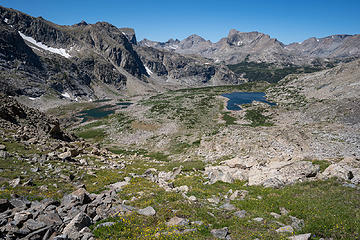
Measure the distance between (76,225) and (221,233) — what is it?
7.17m

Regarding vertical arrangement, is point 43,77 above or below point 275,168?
above

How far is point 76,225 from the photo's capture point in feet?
30.8

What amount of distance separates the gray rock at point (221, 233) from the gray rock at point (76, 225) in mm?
6524

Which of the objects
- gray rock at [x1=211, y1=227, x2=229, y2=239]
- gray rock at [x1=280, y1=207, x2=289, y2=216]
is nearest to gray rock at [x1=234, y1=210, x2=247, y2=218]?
gray rock at [x1=211, y1=227, x2=229, y2=239]

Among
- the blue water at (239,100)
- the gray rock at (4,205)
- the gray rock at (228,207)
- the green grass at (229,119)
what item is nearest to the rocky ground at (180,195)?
the gray rock at (4,205)

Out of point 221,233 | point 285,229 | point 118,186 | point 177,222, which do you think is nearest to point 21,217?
point 177,222

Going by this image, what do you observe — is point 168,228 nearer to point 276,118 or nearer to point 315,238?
point 315,238

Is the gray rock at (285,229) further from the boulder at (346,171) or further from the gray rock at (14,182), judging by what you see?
the gray rock at (14,182)

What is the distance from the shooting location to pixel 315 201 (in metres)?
13.0

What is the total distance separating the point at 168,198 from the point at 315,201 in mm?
9913

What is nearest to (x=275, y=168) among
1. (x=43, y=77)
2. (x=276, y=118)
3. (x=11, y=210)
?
(x=11, y=210)

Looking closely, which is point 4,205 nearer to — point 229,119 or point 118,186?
point 118,186

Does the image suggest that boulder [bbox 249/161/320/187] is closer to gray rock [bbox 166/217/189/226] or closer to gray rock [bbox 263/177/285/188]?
gray rock [bbox 263/177/285/188]

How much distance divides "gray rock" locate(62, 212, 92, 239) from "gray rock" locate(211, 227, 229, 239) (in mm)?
6524
